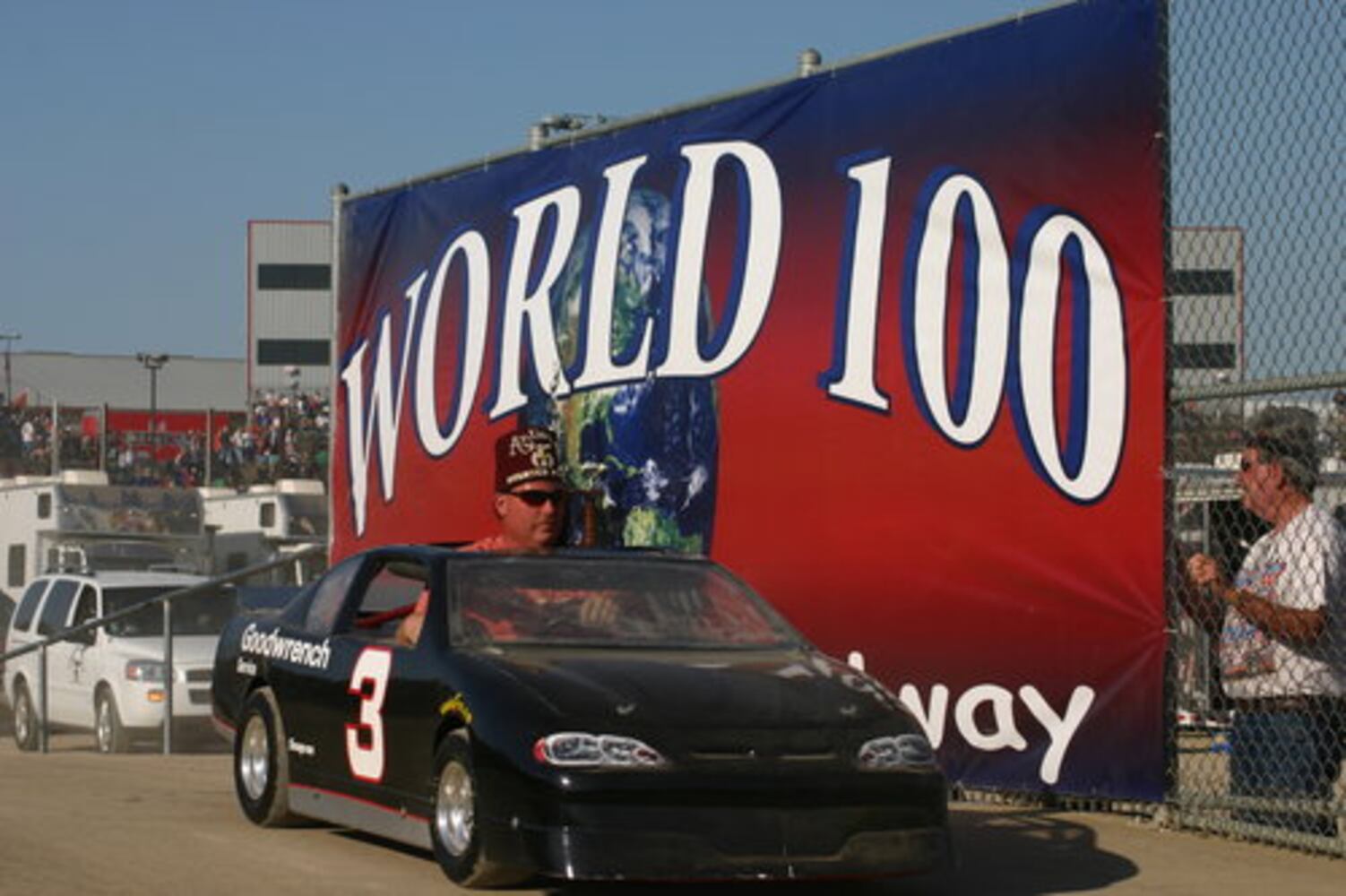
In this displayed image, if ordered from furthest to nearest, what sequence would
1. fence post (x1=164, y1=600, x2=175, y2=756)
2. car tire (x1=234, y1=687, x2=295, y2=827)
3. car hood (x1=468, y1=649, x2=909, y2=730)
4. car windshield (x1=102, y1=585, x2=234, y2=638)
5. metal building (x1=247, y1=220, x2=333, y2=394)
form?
metal building (x1=247, y1=220, x2=333, y2=394) → car windshield (x1=102, y1=585, x2=234, y2=638) → fence post (x1=164, y1=600, x2=175, y2=756) → car tire (x1=234, y1=687, x2=295, y2=827) → car hood (x1=468, y1=649, x2=909, y2=730)

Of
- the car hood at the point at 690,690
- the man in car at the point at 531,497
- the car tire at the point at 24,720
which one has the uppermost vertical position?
the man in car at the point at 531,497

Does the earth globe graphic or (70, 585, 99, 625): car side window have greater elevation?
the earth globe graphic

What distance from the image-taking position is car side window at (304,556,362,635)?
1061 centimetres

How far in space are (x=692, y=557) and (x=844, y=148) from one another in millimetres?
3554

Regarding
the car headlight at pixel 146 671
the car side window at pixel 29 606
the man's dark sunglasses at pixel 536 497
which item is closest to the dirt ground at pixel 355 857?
the man's dark sunglasses at pixel 536 497

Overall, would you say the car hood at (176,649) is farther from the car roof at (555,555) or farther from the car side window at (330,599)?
the car roof at (555,555)

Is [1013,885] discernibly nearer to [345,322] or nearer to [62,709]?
[345,322]

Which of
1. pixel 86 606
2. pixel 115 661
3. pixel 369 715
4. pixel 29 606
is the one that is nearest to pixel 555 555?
pixel 369 715

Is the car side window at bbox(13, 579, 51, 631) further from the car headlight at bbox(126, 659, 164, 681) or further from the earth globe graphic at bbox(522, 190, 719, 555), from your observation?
the earth globe graphic at bbox(522, 190, 719, 555)

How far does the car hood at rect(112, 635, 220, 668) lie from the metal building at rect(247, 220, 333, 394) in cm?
6143

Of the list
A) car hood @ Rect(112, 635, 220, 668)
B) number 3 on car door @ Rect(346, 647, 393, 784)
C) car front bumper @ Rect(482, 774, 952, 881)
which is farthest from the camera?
car hood @ Rect(112, 635, 220, 668)

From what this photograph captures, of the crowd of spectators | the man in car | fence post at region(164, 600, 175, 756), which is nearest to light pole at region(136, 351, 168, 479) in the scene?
the crowd of spectators

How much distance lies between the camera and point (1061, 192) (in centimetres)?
1163

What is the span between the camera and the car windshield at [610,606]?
955 centimetres
